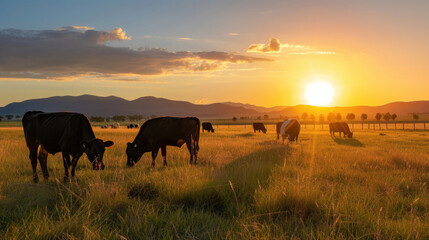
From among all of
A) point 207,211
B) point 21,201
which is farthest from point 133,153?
point 207,211

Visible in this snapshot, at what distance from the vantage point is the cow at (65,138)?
26.3 feet

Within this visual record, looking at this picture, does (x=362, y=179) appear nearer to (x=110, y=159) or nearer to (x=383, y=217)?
(x=383, y=217)

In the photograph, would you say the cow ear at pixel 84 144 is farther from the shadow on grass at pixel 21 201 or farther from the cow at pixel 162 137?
the cow at pixel 162 137

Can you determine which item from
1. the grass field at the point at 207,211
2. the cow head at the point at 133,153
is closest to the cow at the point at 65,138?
the grass field at the point at 207,211

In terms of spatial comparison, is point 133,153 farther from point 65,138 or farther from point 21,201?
point 21,201

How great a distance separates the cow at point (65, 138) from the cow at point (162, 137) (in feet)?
8.89

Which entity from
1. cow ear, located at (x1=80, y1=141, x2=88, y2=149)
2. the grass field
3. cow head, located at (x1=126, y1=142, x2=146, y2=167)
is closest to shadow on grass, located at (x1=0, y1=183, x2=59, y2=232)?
the grass field

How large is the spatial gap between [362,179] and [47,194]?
7929 millimetres

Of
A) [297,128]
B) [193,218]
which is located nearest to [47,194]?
[193,218]

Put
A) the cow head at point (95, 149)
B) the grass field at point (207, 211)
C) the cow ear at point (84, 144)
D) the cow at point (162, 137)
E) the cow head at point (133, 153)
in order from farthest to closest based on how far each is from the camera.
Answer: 1. the cow at point (162, 137)
2. the cow head at point (133, 153)
3. the cow ear at point (84, 144)
4. the cow head at point (95, 149)
5. the grass field at point (207, 211)

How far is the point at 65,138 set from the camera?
26.7ft

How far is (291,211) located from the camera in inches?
216

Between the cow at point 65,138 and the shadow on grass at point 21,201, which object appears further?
the cow at point 65,138

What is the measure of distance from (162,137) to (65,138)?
13.1 feet
